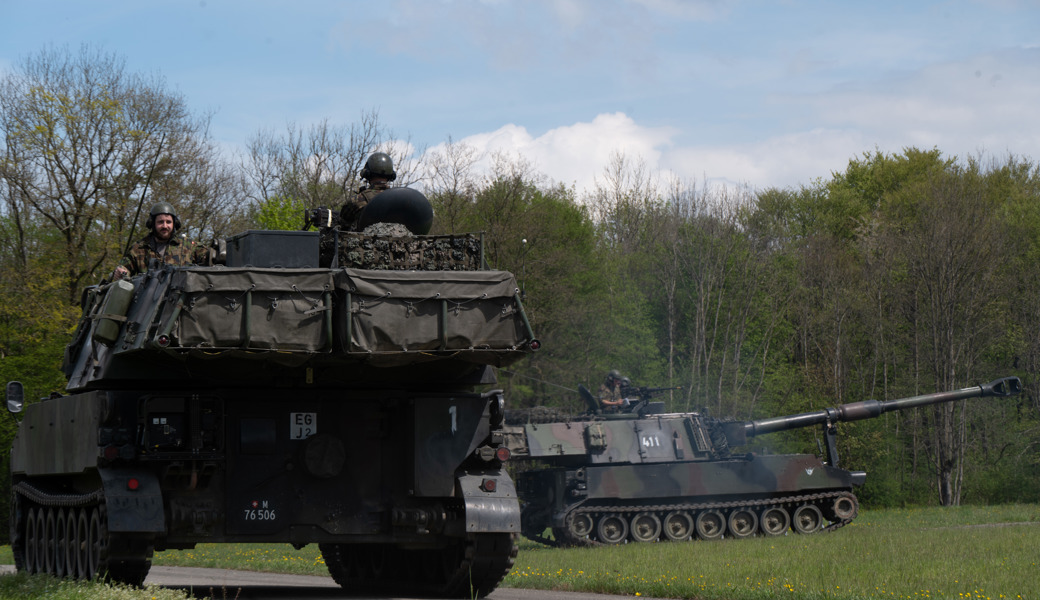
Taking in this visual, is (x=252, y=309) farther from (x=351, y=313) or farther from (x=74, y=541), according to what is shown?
(x=74, y=541)

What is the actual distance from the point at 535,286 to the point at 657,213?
13.7m

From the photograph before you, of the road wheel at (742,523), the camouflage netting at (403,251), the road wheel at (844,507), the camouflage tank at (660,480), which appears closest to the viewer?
the camouflage netting at (403,251)

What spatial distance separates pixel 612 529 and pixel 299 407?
538 inches

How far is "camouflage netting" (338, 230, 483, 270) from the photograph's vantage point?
33.4 feet

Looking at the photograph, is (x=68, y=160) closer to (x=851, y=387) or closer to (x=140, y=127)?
(x=140, y=127)

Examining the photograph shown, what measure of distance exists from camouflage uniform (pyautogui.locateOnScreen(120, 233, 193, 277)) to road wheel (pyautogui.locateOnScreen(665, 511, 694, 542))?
1386 centimetres

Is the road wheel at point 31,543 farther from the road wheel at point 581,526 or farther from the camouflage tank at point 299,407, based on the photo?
the road wheel at point 581,526

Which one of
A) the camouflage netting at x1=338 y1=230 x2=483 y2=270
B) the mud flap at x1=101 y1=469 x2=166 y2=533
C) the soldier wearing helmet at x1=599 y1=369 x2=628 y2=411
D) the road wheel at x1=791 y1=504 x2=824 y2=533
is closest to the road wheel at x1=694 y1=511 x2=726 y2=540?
the road wheel at x1=791 y1=504 x2=824 y2=533

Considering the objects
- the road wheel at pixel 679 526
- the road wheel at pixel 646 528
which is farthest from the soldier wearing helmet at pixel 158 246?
the road wheel at pixel 679 526

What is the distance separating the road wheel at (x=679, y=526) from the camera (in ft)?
76.6

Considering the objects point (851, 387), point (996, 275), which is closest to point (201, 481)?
point (996, 275)

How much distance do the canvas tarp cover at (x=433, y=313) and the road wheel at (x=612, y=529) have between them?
44.8 ft

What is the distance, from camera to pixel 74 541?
35.7ft

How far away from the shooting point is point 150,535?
969 cm
